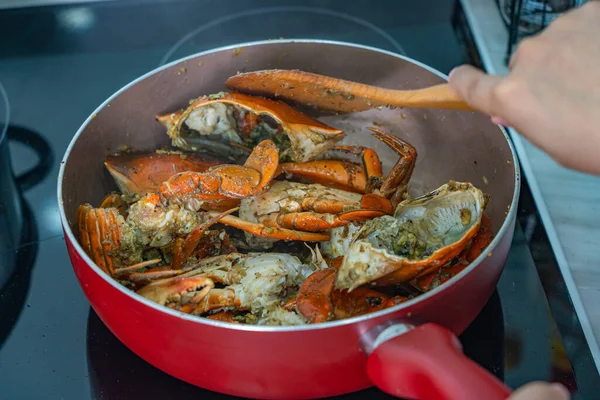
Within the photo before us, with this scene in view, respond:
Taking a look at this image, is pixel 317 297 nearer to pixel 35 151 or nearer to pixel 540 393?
pixel 540 393

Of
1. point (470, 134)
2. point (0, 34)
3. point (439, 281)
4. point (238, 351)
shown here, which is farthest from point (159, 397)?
point (0, 34)

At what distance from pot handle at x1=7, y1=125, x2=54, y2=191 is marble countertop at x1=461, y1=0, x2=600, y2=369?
78cm

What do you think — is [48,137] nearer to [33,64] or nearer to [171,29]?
[33,64]

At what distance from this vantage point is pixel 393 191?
97 centimetres

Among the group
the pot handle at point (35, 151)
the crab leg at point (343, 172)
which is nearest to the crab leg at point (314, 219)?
the crab leg at point (343, 172)

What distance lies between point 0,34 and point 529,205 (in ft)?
3.64

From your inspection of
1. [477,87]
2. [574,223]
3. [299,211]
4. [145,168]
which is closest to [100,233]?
[145,168]

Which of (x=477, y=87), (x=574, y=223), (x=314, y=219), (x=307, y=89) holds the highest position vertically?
(x=477, y=87)

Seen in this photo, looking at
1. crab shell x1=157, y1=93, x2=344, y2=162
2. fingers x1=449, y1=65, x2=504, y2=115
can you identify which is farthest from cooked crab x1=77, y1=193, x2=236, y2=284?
fingers x1=449, y1=65, x2=504, y2=115

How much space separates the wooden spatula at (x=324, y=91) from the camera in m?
0.82

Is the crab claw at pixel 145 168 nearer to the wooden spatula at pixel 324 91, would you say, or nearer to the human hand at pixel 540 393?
the wooden spatula at pixel 324 91

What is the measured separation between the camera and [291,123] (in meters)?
0.97

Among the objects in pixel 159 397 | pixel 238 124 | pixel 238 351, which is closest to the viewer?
pixel 238 351

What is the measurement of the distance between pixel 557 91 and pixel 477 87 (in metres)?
0.07
